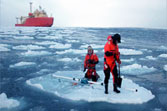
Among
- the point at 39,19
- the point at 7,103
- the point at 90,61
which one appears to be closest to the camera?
the point at 7,103

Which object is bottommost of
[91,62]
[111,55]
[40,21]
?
[91,62]

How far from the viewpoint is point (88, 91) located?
3.36 meters

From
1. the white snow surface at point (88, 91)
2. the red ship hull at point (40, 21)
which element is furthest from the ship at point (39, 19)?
the white snow surface at point (88, 91)

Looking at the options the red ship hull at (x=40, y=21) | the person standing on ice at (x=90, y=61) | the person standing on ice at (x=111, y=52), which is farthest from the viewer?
the red ship hull at (x=40, y=21)

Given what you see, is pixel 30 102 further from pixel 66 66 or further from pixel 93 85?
pixel 66 66

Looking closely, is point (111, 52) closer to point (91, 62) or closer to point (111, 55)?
point (111, 55)

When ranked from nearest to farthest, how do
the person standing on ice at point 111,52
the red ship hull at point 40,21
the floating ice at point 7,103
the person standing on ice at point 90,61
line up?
1. the floating ice at point 7,103
2. the person standing on ice at point 111,52
3. the person standing on ice at point 90,61
4. the red ship hull at point 40,21

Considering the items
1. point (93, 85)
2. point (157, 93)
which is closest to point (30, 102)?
point (93, 85)

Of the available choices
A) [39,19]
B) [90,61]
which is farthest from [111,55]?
[39,19]

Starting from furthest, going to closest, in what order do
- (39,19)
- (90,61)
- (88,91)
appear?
(39,19), (90,61), (88,91)

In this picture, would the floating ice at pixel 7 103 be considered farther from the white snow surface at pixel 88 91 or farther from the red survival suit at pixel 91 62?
the red survival suit at pixel 91 62

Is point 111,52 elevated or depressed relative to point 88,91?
elevated

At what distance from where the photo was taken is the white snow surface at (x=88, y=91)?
3022 mm

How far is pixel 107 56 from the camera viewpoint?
9.82 ft
